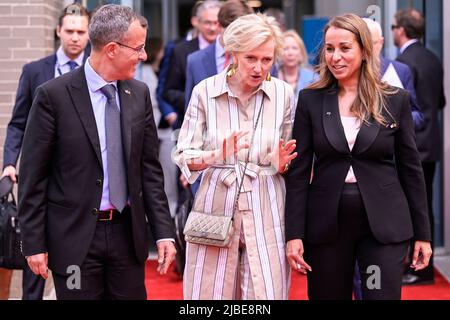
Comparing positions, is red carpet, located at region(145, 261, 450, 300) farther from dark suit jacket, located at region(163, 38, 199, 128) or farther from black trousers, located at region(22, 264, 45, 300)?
dark suit jacket, located at region(163, 38, 199, 128)

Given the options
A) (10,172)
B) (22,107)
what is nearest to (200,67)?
(22,107)

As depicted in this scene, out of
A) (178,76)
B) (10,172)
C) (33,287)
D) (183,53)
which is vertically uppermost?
(183,53)

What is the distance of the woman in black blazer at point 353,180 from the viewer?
470cm

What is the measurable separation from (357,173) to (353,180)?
4cm

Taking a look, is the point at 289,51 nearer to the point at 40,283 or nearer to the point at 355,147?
the point at 40,283

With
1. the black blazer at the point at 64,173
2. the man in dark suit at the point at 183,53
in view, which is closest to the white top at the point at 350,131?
the black blazer at the point at 64,173

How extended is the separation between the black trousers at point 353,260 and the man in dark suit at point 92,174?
79 centimetres

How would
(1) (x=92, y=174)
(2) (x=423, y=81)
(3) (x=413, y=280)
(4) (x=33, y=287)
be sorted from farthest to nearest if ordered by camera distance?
(3) (x=413, y=280), (2) (x=423, y=81), (4) (x=33, y=287), (1) (x=92, y=174)

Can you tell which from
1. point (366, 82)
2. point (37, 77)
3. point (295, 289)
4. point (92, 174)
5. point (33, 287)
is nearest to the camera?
point (92, 174)

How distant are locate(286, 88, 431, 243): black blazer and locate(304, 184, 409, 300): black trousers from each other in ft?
0.15

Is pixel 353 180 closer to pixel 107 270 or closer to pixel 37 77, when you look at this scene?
pixel 107 270

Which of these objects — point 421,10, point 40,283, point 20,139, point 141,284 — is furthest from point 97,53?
point 421,10

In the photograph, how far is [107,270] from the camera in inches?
179

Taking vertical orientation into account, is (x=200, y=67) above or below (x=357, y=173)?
above
